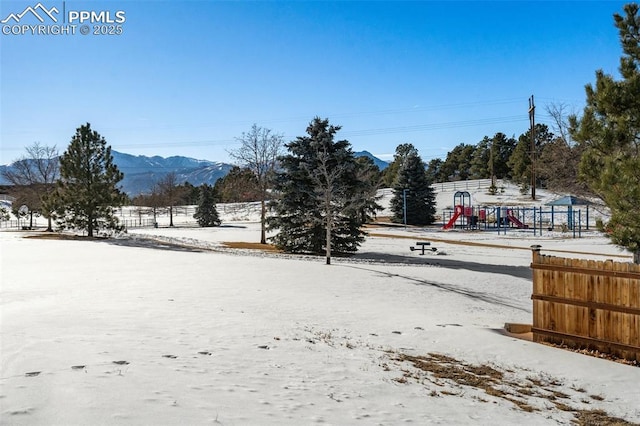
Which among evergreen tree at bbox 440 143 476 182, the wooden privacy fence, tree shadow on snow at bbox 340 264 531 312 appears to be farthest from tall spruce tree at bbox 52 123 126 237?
evergreen tree at bbox 440 143 476 182

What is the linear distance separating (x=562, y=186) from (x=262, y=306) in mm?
41855

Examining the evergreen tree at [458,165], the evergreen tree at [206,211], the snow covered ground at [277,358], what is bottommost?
the snow covered ground at [277,358]

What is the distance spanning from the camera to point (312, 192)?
26.0 meters

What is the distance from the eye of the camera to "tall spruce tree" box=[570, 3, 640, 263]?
884 centimetres

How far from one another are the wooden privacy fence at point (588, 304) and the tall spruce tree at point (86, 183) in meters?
29.4

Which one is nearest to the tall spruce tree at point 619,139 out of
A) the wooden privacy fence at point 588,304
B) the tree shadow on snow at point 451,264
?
the wooden privacy fence at point 588,304

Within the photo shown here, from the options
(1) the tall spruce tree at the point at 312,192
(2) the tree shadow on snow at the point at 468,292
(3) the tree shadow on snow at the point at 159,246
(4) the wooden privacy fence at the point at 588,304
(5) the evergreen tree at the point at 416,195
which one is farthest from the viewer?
(5) the evergreen tree at the point at 416,195

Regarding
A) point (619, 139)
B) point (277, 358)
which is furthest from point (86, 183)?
point (619, 139)

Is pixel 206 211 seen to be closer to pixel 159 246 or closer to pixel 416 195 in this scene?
pixel 416 195

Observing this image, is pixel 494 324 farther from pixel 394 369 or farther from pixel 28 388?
pixel 28 388

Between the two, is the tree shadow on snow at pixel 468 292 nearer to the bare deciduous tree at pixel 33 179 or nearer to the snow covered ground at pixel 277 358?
the snow covered ground at pixel 277 358

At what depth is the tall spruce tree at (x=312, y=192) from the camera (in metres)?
26.0

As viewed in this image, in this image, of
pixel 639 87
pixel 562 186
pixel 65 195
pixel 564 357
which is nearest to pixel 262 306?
A: pixel 564 357

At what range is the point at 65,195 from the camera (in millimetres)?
31344
